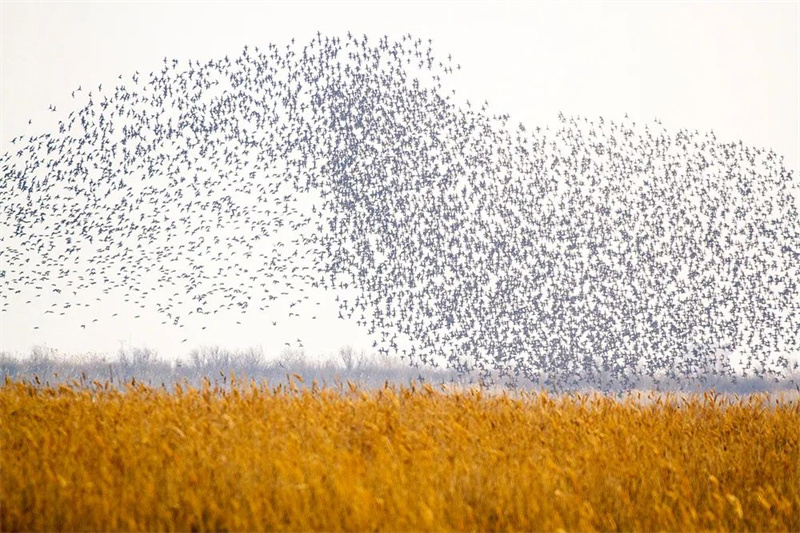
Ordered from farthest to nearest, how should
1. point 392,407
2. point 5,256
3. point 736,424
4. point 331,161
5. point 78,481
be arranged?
point 331,161 < point 5,256 < point 736,424 < point 392,407 < point 78,481

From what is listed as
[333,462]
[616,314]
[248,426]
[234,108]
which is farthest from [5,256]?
[616,314]

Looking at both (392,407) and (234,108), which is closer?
(392,407)

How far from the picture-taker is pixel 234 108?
14.5 metres

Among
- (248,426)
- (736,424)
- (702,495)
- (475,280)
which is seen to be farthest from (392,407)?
(475,280)

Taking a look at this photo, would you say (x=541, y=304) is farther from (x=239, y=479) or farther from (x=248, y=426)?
(x=239, y=479)

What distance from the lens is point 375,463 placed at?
6.20 m

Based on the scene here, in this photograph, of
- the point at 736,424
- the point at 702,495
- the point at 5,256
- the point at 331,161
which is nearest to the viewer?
the point at 702,495

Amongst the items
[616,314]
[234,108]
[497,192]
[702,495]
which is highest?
[234,108]

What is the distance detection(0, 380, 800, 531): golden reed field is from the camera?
5.23 m

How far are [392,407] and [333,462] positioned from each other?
5.34ft

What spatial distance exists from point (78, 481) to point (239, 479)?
110cm

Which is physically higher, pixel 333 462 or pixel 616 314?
pixel 616 314

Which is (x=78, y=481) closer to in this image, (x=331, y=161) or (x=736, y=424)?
(x=736, y=424)

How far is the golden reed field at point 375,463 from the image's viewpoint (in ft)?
17.2
